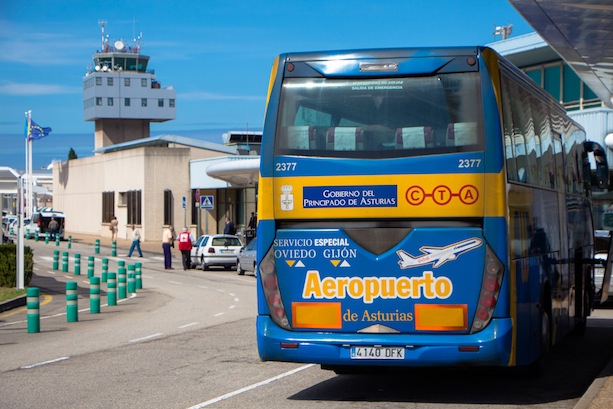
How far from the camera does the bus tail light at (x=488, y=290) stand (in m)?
9.96

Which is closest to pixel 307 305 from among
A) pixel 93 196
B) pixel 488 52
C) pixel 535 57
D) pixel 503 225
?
pixel 503 225

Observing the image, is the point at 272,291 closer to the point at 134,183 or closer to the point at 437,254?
the point at 437,254

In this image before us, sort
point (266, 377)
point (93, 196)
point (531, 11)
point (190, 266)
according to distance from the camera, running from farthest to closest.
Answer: point (93, 196), point (190, 266), point (531, 11), point (266, 377)

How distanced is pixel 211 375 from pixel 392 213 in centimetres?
350

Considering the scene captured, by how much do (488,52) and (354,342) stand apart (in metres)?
3.08

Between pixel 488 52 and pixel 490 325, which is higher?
pixel 488 52

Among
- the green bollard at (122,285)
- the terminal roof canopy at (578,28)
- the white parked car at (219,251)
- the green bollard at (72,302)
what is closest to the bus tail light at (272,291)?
the terminal roof canopy at (578,28)

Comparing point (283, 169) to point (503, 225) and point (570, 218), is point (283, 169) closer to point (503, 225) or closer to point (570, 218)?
point (503, 225)

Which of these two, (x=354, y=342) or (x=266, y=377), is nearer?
(x=354, y=342)

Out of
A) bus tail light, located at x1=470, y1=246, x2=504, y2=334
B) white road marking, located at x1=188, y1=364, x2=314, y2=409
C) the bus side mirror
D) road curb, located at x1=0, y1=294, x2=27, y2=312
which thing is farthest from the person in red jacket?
bus tail light, located at x1=470, y1=246, x2=504, y2=334

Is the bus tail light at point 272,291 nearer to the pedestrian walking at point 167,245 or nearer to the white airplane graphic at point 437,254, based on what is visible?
the white airplane graphic at point 437,254

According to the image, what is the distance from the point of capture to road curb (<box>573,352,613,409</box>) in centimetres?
957

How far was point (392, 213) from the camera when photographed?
10195 mm

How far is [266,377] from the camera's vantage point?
40.1 feet
